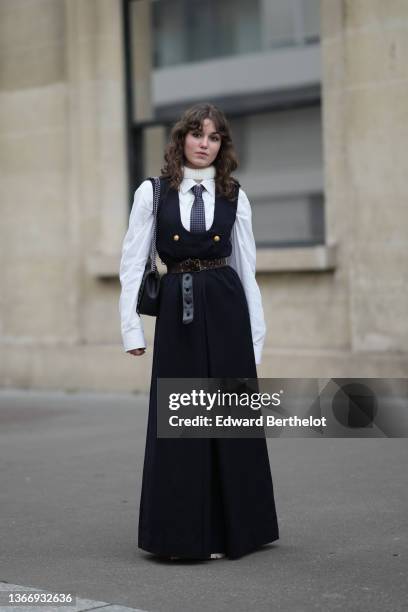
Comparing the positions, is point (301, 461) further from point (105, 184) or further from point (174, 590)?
point (105, 184)

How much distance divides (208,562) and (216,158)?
6.13ft

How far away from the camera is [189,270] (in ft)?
18.3

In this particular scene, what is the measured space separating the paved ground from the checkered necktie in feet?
4.99

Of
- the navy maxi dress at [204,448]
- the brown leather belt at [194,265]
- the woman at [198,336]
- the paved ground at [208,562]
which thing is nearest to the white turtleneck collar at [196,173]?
the woman at [198,336]

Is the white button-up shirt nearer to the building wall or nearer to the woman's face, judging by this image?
the woman's face

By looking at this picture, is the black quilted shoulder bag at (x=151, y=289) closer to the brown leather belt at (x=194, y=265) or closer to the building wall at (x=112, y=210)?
the brown leather belt at (x=194, y=265)

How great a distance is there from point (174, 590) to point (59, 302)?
819 centimetres

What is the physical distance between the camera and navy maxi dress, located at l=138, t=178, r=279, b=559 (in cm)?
540

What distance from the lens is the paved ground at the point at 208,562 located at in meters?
4.82

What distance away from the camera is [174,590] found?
4.91 meters

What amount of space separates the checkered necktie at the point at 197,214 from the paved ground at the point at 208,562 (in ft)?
4.99

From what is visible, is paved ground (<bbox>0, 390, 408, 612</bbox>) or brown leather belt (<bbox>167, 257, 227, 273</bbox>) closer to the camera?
paved ground (<bbox>0, 390, 408, 612</bbox>)

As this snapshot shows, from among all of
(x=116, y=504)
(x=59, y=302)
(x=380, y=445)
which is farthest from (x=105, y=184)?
(x=116, y=504)

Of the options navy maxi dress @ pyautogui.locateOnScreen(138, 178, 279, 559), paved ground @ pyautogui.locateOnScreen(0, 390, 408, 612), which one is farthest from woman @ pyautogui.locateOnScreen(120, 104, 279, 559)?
paved ground @ pyautogui.locateOnScreen(0, 390, 408, 612)
